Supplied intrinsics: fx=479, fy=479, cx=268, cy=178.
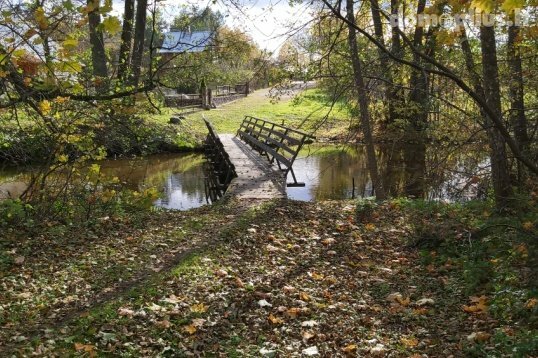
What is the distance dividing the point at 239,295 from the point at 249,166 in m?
9.60

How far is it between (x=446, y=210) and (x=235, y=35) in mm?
5286

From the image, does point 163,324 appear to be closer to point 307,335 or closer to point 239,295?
point 239,295

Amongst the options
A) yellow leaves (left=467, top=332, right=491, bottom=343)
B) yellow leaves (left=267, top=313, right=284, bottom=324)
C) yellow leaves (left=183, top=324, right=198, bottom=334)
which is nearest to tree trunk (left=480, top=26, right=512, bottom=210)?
yellow leaves (left=467, top=332, right=491, bottom=343)

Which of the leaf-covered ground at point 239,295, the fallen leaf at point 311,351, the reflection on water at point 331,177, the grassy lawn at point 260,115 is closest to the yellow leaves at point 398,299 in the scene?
the leaf-covered ground at point 239,295

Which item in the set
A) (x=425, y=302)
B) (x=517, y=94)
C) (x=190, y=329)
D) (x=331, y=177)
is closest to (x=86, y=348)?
(x=190, y=329)

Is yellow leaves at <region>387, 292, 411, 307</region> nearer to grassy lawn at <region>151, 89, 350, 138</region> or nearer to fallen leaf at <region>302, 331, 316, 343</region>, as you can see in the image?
fallen leaf at <region>302, 331, 316, 343</region>

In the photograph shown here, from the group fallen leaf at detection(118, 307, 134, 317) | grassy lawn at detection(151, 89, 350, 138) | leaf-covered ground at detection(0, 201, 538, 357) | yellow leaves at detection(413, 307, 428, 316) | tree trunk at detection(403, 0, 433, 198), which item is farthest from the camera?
grassy lawn at detection(151, 89, 350, 138)

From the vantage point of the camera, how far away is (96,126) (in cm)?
773

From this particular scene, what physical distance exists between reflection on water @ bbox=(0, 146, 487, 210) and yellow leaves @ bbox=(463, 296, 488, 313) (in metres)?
6.34

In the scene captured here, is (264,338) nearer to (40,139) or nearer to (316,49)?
(40,139)

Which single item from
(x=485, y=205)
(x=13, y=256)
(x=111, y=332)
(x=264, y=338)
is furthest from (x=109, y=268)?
(x=485, y=205)

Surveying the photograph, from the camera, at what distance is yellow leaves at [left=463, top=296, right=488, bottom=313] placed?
4668mm

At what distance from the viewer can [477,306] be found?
15.4ft

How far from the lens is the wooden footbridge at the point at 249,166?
36.6 feet
